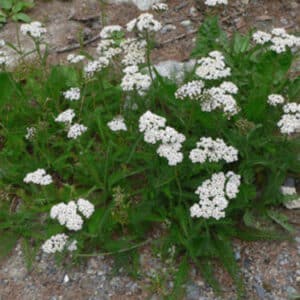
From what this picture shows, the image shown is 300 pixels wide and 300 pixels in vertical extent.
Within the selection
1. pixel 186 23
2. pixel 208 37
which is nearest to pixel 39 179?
pixel 208 37

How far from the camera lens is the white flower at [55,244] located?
3.56m

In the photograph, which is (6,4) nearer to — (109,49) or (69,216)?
(109,49)

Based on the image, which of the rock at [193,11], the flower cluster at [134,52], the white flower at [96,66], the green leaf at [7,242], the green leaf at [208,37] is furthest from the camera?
the rock at [193,11]

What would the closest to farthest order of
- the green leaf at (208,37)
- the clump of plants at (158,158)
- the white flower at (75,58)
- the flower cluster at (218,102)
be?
1. the clump of plants at (158,158)
2. the flower cluster at (218,102)
3. the white flower at (75,58)
4. the green leaf at (208,37)

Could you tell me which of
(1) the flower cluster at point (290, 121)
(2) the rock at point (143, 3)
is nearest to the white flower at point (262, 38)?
(1) the flower cluster at point (290, 121)

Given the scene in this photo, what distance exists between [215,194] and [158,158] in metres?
0.71

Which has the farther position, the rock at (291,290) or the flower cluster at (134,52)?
the flower cluster at (134,52)

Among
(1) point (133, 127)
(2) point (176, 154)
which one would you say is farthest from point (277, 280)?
(1) point (133, 127)

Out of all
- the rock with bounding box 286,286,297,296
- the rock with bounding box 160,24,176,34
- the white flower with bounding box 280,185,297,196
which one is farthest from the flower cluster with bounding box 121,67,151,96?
the rock with bounding box 160,24,176,34

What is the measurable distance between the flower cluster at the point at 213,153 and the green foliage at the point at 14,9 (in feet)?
13.9

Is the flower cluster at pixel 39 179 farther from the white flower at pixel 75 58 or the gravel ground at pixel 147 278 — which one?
the white flower at pixel 75 58

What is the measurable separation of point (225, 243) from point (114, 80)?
2.47m

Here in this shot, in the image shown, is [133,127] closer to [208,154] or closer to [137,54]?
[137,54]

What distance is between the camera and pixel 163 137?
352cm
